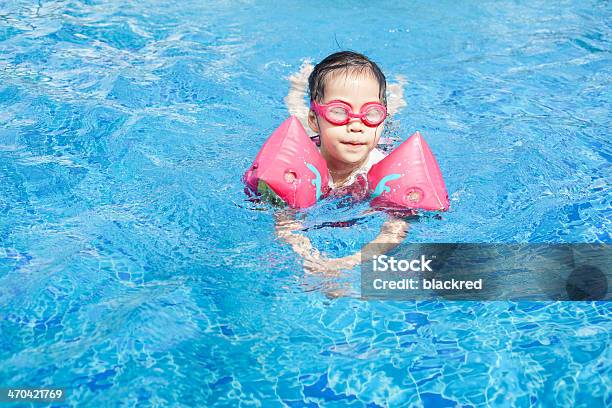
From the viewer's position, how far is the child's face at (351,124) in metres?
4.47

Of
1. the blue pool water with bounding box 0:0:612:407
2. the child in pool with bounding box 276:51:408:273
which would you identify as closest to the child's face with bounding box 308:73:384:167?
the child in pool with bounding box 276:51:408:273

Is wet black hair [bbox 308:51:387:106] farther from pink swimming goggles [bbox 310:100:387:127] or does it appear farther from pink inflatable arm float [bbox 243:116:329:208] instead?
pink inflatable arm float [bbox 243:116:329:208]

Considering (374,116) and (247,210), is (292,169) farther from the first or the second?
(374,116)

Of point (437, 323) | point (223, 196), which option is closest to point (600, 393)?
point (437, 323)

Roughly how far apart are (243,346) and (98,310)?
82 centimetres

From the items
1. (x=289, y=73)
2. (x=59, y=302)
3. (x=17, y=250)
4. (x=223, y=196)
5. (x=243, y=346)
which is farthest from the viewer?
(x=289, y=73)

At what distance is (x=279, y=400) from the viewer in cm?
334

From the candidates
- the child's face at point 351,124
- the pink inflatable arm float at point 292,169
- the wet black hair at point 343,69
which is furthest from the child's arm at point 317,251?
the wet black hair at point 343,69

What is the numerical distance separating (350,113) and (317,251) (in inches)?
34.1

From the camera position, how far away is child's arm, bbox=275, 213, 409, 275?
13.6 ft

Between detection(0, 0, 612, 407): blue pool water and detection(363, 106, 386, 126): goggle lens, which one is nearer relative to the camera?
detection(0, 0, 612, 407): blue pool water

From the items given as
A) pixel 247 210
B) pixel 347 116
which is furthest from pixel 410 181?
pixel 247 210

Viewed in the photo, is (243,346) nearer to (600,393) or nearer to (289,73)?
(600,393)

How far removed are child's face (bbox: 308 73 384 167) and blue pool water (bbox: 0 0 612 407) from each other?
40cm
